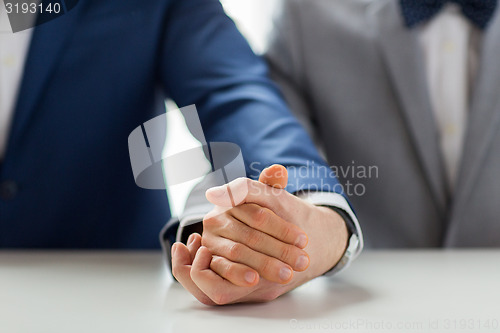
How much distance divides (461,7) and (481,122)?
0.67 ft

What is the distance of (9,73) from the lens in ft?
2.35

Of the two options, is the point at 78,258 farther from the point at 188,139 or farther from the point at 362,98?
the point at 362,98

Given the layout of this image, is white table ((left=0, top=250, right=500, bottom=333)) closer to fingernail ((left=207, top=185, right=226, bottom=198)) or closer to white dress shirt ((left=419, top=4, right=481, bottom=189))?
fingernail ((left=207, top=185, right=226, bottom=198))

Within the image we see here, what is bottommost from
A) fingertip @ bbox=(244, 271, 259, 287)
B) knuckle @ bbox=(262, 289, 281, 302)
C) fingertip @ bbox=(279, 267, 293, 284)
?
knuckle @ bbox=(262, 289, 281, 302)

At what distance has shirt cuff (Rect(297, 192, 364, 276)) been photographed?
0.53m

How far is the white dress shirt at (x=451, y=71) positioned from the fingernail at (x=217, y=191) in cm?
54

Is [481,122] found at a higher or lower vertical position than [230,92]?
lower

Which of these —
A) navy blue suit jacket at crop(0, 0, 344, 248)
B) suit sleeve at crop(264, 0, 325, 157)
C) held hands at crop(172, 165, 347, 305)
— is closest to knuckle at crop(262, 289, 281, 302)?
held hands at crop(172, 165, 347, 305)

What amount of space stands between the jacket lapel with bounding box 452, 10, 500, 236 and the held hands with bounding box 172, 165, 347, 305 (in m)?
0.44

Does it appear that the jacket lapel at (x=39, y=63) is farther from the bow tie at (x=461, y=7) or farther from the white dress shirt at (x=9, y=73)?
the bow tie at (x=461, y=7)

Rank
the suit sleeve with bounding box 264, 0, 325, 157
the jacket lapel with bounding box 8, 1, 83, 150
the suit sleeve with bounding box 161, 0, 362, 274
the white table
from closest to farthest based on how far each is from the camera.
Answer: the white table, the suit sleeve with bounding box 161, 0, 362, 274, the jacket lapel with bounding box 8, 1, 83, 150, the suit sleeve with bounding box 264, 0, 325, 157

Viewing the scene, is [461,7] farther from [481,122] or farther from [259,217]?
[259,217]

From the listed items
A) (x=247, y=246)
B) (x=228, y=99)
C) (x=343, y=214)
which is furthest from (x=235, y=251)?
(x=228, y=99)

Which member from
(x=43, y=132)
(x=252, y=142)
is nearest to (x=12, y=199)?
(x=43, y=132)
